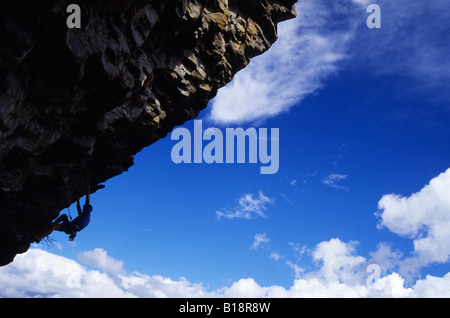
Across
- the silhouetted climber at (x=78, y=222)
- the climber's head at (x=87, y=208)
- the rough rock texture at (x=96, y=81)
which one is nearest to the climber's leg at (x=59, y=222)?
the silhouetted climber at (x=78, y=222)

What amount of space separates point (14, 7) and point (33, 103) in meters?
4.87

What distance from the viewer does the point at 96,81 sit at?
1545 cm

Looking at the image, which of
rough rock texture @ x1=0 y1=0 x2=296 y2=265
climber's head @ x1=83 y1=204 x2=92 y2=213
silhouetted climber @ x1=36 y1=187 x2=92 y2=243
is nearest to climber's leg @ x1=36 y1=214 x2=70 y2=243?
silhouetted climber @ x1=36 y1=187 x2=92 y2=243

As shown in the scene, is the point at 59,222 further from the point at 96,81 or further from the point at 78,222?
the point at 96,81

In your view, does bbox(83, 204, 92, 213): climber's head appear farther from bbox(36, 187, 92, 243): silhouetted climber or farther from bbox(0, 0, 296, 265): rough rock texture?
bbox(0, 0, 296, 265): rough rock texture

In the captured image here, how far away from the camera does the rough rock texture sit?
1295cm

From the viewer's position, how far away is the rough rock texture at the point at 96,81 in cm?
1295

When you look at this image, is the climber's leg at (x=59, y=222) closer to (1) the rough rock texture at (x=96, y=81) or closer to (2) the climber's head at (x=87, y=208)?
(1) the rough rock texture at (x=96, y=81)

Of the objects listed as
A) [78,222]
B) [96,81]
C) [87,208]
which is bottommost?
[78,222]

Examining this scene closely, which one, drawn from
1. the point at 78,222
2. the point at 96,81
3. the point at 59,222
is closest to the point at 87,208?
the point at 78,222
